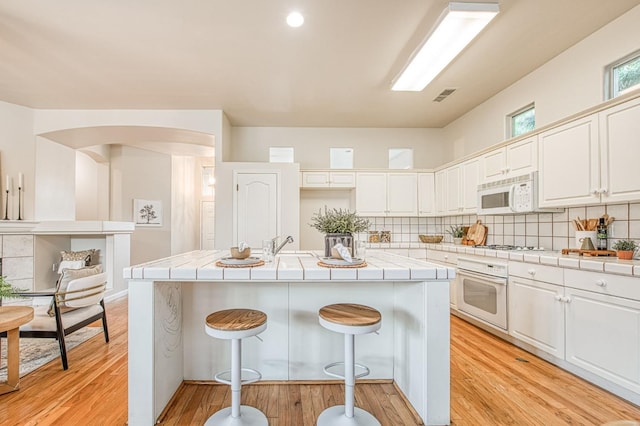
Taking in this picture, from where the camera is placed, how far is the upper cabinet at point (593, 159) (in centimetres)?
217

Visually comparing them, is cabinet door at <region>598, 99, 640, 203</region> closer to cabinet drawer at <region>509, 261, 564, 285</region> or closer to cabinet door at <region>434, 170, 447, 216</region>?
cabinet drawer at <region>509, 261, 564, 285</region>

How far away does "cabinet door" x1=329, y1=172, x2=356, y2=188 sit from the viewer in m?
4.89

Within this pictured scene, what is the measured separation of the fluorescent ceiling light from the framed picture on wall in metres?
5.33

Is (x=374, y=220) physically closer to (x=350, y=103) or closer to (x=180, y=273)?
(x=350, y=103)

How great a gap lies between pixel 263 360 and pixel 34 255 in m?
4.14

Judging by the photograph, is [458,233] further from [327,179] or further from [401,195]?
[327,179]

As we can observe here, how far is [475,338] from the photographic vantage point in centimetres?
318

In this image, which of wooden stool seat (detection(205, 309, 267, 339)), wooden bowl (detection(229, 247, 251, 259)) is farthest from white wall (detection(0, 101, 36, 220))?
wooden stool seat (detection(205, 309, 267, 339))

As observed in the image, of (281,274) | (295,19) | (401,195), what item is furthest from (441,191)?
(281,274)

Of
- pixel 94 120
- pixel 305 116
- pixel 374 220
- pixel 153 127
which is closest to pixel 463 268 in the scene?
pixel 374 220

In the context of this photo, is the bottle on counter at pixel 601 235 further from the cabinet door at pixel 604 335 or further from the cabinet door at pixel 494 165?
the cabinet door at pixel 494 165

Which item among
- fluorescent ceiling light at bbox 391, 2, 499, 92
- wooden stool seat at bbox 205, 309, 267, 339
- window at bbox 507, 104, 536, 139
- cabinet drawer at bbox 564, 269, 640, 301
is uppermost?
fluorescent ceiling light at bbox 391, 2, 499, 92

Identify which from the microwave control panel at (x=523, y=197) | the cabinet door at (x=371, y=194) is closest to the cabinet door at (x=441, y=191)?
the cabinet door at (x=371, y=194)

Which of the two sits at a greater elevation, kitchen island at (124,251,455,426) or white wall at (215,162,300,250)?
white wall at (215,162,300,250)
